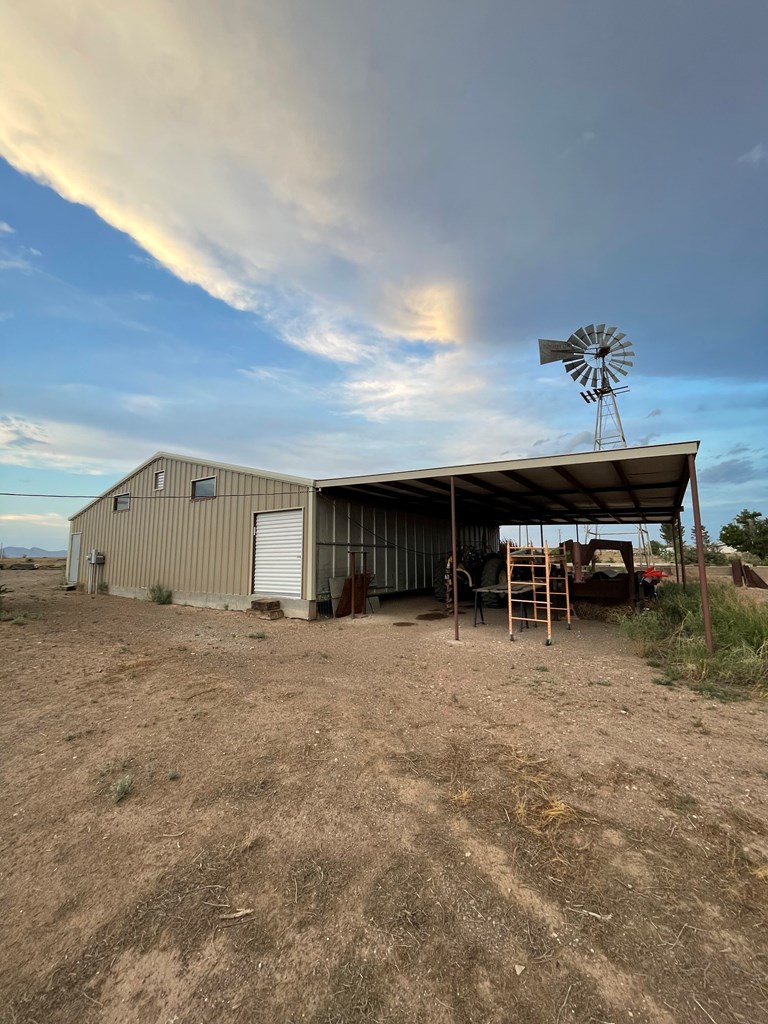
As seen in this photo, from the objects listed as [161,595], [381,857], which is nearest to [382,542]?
[161,595]

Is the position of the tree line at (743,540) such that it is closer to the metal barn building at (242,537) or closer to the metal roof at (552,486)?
the metal roof at (552,486)

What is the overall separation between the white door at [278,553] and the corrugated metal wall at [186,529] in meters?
0.22

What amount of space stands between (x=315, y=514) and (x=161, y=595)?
21.5 ft

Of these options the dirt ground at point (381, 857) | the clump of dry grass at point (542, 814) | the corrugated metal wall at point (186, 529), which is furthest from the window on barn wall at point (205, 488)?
the clump of dry grass at point (542, 814)

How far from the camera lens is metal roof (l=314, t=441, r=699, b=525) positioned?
24.7 ft

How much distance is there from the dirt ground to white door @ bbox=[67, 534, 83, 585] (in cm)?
1611

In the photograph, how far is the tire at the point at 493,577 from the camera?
12367 mm

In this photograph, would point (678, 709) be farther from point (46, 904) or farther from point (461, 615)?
point (461, 615)

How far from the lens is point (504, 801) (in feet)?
9.31

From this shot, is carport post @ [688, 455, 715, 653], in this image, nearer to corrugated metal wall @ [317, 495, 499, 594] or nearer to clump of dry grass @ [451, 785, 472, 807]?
clump of dry grass @ [451, 785, 472, 807]

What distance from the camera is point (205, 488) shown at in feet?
43.0

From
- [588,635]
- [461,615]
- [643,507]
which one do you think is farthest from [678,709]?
[643,507]

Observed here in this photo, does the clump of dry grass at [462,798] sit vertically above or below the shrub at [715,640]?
below

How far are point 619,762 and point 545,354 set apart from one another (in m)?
19.6
